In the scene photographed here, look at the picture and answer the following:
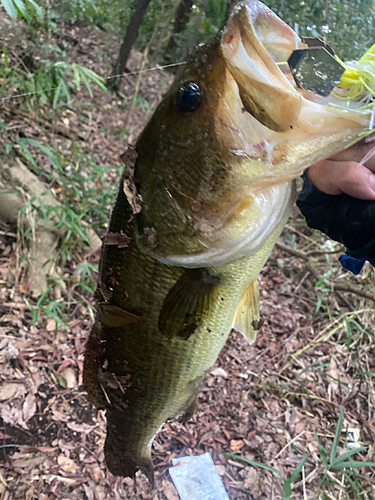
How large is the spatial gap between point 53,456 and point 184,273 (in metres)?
1.39

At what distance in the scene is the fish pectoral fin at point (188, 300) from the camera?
36.7 inches

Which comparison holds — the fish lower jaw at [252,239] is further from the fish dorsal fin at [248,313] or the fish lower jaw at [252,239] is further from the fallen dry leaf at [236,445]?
the fallen dry leaf at [236,445]

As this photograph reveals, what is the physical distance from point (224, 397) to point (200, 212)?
1.82 meters

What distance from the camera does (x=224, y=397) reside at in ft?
7.63

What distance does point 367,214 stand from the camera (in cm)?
95

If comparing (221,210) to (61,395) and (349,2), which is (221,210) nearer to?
(349,2)

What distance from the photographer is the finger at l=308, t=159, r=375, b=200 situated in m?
0.83

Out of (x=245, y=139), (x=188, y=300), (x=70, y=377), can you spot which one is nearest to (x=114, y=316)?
(x=188, y=300)

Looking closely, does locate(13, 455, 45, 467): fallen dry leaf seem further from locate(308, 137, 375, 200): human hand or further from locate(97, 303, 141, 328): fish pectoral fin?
locate(308, 137, 375, 200): human hand

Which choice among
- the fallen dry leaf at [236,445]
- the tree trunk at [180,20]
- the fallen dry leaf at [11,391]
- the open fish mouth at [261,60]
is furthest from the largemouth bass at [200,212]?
the tree trunk at [180,20]

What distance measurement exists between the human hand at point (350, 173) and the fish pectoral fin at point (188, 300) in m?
0.36

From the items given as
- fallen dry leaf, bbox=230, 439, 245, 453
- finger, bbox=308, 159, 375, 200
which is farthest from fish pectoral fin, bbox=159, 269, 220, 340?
fallen dry leaf, bbox=230, 439, 245, 453

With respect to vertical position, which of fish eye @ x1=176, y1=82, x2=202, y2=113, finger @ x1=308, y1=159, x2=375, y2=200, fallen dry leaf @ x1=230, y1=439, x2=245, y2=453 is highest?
fish eye @ x1=176, y1=82, x2=202, y2=113

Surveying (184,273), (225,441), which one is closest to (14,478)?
(225,441)
